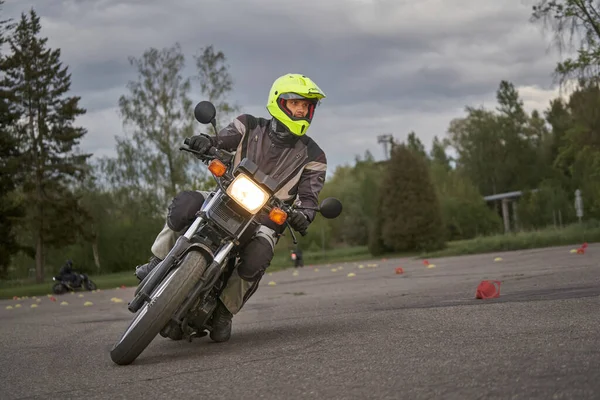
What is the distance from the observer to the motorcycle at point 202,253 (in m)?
6.11

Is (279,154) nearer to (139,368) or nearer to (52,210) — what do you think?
(139,368)

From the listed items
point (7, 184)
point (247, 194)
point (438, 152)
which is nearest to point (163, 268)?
point (247, 194)

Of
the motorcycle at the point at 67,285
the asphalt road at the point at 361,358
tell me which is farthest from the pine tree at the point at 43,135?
the asphalt road at the point at 361,358

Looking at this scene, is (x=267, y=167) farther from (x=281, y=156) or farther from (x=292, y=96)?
(x=292, y=96)

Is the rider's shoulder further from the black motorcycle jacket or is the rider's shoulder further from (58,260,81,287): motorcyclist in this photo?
(58,260,81,287): motorcyclist

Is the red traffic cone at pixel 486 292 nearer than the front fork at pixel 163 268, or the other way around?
the front fork at pixel 163 268

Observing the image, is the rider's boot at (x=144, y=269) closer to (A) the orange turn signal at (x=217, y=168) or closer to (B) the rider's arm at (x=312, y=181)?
(A) the orange turn signal at (x=217, y=168)

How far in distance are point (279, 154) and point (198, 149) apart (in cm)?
86

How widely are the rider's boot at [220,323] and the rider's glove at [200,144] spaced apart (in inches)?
55.3

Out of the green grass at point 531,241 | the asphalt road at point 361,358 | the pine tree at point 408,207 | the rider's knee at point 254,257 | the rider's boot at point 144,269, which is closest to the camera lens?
the asphalt road at point 361,358

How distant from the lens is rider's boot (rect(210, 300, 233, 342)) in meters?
7.39

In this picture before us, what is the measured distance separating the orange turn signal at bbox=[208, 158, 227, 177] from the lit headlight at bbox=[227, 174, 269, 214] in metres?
0.16

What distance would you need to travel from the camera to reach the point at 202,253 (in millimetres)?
6457

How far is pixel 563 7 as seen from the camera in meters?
32.9
